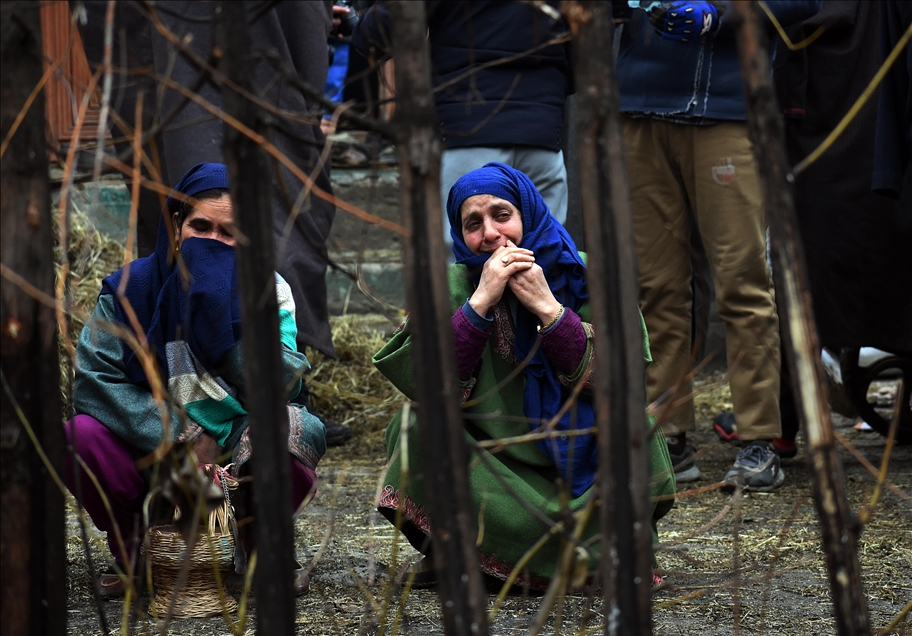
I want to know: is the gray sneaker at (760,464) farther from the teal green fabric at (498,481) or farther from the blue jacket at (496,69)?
the blue jacket at (496,69)

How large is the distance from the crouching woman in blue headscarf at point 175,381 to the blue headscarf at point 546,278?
0.59 metres

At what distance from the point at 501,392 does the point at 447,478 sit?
1.72 m

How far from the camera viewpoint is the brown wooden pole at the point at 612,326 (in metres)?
1.48

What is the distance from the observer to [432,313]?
1.47 meters

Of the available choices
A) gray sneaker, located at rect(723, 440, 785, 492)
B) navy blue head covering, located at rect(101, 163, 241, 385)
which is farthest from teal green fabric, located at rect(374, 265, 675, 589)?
gray sneaker, located at rect(723, 440, 785, 492)

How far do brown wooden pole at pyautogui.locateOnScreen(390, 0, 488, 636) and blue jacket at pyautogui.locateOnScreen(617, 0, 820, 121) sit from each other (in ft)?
9.44

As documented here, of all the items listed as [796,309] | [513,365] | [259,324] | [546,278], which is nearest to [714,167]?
[546,278]

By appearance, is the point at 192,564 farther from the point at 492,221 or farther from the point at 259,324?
the point at 259,324

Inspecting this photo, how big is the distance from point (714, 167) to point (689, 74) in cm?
36

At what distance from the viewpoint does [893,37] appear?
4.27m

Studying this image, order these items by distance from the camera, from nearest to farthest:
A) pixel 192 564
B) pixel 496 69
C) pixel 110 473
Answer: pixel 192 564 < pixel 110 473 < pixel 496 69

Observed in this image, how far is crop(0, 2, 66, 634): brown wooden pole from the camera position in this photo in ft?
5.40

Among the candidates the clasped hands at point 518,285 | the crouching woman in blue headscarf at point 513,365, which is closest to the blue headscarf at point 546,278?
the crouching woman in blue headscarf at point 513,365

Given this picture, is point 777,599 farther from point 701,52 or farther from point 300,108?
point 300,108
